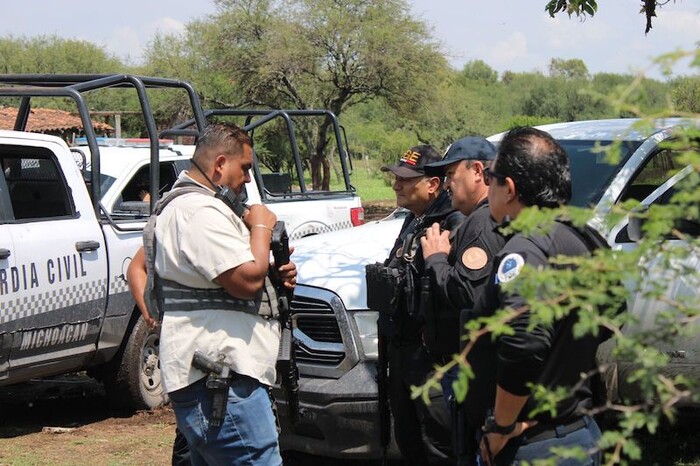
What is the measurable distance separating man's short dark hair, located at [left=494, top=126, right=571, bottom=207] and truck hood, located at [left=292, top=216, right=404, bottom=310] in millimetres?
2109

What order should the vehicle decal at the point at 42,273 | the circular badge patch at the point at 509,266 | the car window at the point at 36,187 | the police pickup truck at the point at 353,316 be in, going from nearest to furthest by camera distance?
the circular badge patch at the point at 509,266, the police pickup truck at the point at 353,316, the vehicle decal at the point at 42,273, the car window at the point at 36,187

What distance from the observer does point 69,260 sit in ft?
19.7

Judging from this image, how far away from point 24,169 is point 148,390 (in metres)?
1.82

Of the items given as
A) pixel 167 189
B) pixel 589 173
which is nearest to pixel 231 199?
pixel 589 173

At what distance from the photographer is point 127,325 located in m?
6.52

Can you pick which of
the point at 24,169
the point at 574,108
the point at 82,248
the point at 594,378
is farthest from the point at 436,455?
the point at 574,108

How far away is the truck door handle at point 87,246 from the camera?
6.07 m

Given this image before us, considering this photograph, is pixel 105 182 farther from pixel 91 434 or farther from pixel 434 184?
pixel 434 184

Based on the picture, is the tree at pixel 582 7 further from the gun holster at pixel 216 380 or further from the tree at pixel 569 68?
the tree at pixel 569 68

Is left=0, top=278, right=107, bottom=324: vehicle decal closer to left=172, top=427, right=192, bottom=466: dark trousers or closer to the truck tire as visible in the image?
the truck tire

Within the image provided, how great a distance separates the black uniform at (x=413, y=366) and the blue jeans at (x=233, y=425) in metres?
0.82

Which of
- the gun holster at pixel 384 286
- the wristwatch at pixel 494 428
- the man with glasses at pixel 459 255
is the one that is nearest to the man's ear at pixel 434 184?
the man with glasses at pixel 459 255

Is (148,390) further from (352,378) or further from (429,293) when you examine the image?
(429,293)

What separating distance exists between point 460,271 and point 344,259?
1.85 meters
